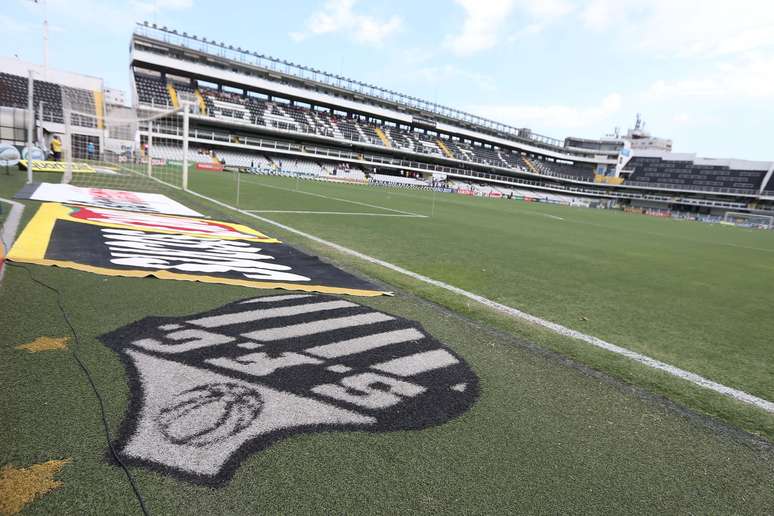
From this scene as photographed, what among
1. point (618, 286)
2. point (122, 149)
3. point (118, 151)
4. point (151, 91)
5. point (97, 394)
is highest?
point (151, 91)

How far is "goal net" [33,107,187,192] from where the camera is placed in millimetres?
15586

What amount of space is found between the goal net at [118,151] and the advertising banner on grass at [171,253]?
7.64m

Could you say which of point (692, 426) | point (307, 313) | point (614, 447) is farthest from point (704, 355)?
point (307, 313)

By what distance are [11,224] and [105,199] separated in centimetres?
441

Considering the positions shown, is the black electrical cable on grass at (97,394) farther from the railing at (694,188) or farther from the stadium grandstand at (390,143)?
the railing at (694,188)

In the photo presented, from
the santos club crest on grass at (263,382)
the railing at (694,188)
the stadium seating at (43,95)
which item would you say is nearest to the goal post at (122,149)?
the stadium seating at (43,95)

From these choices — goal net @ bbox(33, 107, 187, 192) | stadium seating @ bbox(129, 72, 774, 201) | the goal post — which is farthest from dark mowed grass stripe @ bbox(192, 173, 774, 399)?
stadium seating @ bbox(129, 72, 774, 201)

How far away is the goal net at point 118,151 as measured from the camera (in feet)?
51.1

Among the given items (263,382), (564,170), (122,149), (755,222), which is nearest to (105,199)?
(263,382)

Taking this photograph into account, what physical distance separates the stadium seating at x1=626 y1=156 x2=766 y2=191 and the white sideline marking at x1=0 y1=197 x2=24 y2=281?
3479 inches

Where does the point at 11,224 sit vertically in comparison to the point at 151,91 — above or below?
below

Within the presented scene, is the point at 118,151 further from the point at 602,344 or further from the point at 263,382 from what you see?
the point at 602,344

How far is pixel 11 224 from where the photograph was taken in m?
6.34

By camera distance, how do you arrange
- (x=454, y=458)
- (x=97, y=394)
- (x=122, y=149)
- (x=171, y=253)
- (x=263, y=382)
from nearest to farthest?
(x=454, y=458) → (x=97, y=394) → (x=263, y=382) → (x=171, y=253) → (x=122, y=149)
